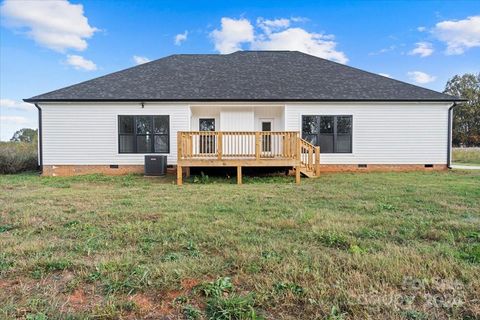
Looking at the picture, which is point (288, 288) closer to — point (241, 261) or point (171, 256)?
point (241, 261)

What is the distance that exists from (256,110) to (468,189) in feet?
26.9

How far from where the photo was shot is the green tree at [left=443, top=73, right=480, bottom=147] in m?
48.2

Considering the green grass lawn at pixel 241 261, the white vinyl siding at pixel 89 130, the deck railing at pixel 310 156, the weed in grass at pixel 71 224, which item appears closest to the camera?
the green grass lawn at pixel 241 261

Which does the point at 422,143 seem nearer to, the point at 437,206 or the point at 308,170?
the point at 308,170

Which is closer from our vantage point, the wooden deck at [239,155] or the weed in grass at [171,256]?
the weed in grass at [171,256]

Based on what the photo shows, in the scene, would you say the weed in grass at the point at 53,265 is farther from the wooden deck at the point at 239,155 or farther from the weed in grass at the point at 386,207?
the wooden deck at the point at 239,155

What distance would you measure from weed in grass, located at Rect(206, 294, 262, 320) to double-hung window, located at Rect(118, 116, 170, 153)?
10.5 meters

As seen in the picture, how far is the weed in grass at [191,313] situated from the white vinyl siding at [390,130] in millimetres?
10568

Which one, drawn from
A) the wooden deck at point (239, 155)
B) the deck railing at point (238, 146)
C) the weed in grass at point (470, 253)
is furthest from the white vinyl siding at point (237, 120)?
the weed in grass at point (470, 253)

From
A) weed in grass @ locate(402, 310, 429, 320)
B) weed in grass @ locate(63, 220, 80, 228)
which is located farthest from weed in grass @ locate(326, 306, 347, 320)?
weed in grass @ locate(63, 220, 80, 228)

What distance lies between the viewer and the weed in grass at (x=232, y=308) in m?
2.03

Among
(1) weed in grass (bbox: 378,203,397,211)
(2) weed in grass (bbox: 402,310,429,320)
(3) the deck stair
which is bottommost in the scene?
(2) weed in grass (bbox: 402,310,429,320)

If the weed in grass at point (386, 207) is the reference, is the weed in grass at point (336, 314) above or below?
below

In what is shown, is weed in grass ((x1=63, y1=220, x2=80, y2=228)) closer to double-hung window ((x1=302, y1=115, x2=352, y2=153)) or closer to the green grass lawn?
the green grass lawn
